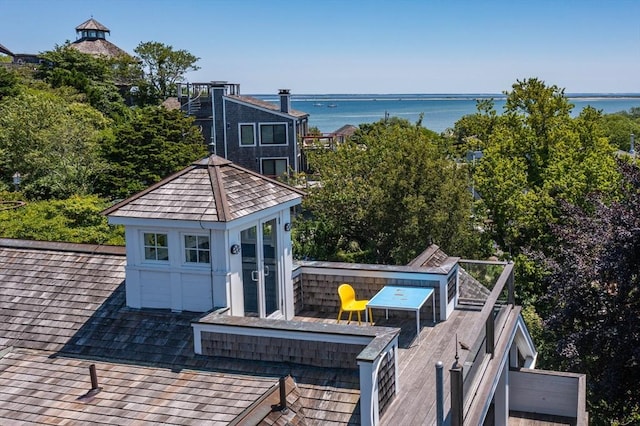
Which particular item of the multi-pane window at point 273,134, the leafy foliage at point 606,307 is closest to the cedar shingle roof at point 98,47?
the multi-pane window at point 273,134

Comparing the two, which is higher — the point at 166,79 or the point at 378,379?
the point at 166,79

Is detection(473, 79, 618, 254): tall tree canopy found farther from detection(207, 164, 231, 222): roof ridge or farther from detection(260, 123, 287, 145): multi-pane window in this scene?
detection(260, 123, 287, 145): multi-pane window

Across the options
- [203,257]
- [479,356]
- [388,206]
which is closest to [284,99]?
[388,206]

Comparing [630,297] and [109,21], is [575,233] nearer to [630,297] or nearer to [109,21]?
[630,297]

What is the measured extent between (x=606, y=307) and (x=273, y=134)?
30.1 metres

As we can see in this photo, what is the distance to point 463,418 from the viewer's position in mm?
6305

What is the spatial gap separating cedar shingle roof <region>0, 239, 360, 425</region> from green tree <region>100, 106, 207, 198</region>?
72.4 feet

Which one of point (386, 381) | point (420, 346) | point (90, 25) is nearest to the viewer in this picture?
point (386, 381)

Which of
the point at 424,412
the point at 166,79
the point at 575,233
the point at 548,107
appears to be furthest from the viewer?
the point at 166,79

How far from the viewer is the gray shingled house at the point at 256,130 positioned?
131 ft

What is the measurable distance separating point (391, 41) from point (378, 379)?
1908 inches

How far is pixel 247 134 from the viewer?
40.7 metres

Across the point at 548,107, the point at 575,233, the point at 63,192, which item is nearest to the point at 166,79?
the point at 63,192

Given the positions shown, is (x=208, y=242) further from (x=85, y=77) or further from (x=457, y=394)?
(x=85, y=77)
